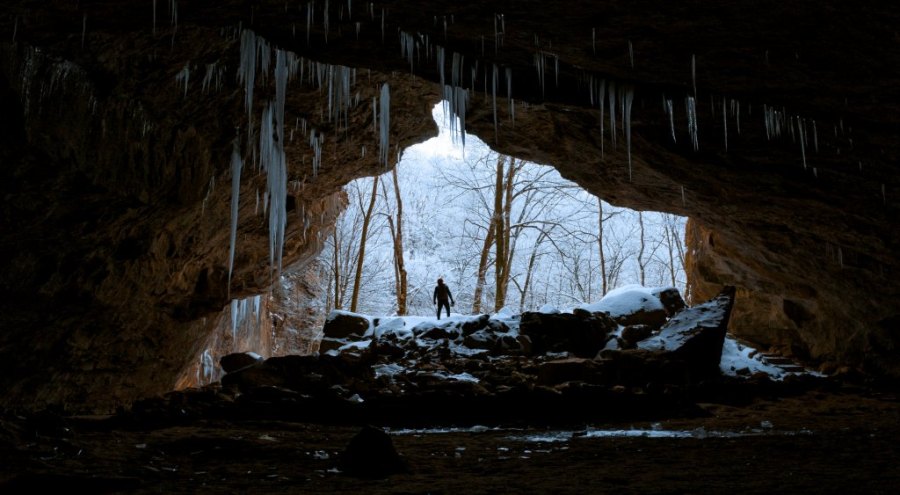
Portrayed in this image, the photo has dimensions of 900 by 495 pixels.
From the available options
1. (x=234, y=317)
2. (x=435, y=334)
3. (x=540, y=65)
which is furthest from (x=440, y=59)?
(x=234, y=317)

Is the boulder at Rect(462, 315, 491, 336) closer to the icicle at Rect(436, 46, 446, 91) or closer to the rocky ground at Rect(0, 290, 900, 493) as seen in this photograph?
the rocky ground at Rect(0, 290, 900, 493)

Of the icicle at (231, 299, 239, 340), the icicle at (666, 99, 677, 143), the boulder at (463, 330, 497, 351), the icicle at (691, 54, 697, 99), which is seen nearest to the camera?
the icicle at (691, 54, 697, 99)

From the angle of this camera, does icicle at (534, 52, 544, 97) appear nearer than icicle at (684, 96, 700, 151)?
Yes

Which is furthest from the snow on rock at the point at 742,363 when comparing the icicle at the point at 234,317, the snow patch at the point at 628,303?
the icicle at the point at 234,317

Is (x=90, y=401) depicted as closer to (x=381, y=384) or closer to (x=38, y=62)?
(x=381, y=384)

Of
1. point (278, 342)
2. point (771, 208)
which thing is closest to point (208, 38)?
point (771, 208)

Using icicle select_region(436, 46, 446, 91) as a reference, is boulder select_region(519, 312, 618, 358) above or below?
below

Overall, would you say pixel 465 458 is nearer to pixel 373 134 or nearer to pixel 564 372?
pixel 564 372

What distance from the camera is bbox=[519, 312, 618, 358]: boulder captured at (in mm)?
12625

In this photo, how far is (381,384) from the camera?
27.4 feet

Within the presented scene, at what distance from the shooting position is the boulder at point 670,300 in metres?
14.0

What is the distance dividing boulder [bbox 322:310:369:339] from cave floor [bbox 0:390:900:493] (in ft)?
23.7

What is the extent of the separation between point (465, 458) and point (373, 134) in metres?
6.19

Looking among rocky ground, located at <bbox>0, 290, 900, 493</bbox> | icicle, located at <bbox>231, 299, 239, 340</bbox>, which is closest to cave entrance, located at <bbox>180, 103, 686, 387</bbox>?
icicle, located at <bbox>231, 299, 239, 340</bbox>
